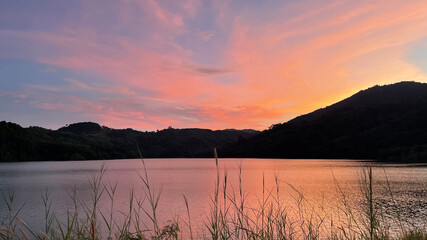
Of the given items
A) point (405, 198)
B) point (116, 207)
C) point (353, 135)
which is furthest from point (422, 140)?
point (116, 207)

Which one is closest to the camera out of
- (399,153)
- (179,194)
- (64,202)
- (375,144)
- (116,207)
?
(116,207)

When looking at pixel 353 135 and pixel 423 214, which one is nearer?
pixel 423 214

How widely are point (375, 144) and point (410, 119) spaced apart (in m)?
22.7

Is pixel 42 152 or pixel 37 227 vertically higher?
pixel 42 152

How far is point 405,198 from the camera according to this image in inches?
1548

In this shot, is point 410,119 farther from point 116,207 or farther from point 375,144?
point 116,207

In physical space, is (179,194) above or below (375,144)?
below

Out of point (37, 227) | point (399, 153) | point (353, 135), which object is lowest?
point (37, 227)

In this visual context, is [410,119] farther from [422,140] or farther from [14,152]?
[14,152]

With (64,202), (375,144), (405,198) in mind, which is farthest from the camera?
(375,144)

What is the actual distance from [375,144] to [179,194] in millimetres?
154216

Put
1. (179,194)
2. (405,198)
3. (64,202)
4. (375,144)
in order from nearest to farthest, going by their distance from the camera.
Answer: (64,202) → (405,198) → (179,194) → (375,144)

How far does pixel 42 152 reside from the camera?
640 ft

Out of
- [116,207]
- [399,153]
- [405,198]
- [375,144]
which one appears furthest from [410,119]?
[116,207]
